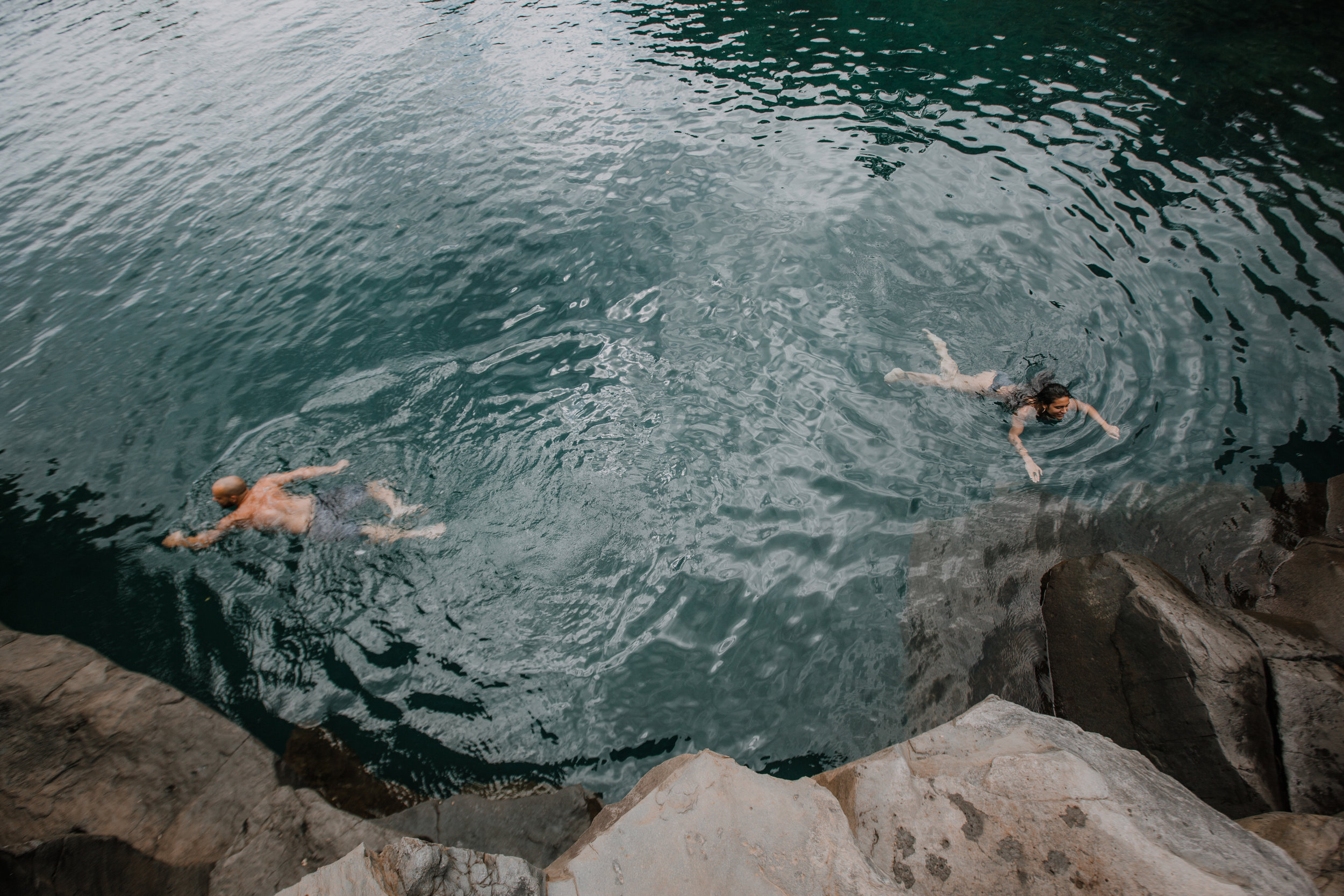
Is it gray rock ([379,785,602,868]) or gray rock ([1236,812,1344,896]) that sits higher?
gray rock ([1236,812,1344,896])

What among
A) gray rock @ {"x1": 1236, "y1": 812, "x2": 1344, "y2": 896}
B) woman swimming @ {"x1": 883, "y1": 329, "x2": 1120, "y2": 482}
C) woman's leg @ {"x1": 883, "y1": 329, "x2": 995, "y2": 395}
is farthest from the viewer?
woman's leg @ {"x1": 883, "y1": 329, "x2": 995, "y2": 395}

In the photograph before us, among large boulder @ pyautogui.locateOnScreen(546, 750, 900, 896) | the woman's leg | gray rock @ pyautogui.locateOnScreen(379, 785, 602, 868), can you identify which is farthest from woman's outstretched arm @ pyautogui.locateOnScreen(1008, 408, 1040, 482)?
gray rock @ pyautogui.locateOnScreen(379, 785, 602, 868)

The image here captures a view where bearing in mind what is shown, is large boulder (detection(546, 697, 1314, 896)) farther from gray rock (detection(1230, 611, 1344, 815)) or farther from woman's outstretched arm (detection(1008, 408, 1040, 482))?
woman's outstretched arm (detection(1008, 408, 1040, 482))

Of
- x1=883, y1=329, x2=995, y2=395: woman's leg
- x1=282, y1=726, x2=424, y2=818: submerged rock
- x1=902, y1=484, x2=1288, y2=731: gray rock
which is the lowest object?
x1=282, y1=726, x2=424, y2=818: submerged rock

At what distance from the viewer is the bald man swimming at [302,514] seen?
18.2ft

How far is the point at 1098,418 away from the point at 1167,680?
323 cm

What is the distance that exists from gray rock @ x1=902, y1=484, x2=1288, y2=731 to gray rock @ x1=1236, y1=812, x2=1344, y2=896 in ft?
4.38

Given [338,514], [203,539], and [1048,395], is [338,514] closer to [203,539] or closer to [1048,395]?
[203,539]

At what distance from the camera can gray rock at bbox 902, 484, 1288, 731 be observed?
433cm

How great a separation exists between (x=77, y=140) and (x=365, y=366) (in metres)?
13.3

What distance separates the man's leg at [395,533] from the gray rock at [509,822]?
2.32m

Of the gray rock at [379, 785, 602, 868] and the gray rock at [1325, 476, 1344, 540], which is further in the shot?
the gray rock at [1325, 476, 1344, 540]

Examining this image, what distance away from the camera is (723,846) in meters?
2.73

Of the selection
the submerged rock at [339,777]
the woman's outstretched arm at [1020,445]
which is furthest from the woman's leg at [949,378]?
the submerged rock at [339,777]
